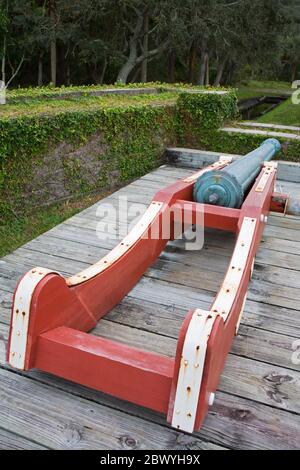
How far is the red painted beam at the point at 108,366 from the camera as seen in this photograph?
1.52 metres

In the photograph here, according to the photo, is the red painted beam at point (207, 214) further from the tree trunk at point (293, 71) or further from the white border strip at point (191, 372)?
the tree trunk at point (293, 71)

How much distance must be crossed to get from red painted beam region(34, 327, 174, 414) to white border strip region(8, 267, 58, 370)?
0.19 ft

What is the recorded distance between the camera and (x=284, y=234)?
3465mm

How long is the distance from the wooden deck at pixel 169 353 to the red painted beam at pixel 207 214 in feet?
0.90

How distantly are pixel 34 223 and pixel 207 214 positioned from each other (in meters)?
1.32

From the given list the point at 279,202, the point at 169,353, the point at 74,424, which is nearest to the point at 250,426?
the point at 169,353

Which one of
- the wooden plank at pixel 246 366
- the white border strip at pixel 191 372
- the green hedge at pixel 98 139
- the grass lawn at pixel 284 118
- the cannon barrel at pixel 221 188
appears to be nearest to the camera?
the white border strip at pixel 191 372

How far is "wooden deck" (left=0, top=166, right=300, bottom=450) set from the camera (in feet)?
5.04

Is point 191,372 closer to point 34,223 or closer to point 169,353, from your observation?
point 169,353

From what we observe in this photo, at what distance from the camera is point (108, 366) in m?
1.56

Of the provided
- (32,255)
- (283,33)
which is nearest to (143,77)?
(283,33)

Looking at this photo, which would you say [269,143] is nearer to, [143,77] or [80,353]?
[80,353]

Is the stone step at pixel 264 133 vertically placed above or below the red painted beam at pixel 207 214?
above

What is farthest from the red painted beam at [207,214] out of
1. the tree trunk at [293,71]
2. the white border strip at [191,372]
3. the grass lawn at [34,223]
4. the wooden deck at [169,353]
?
the tree trunk at [293,71]
